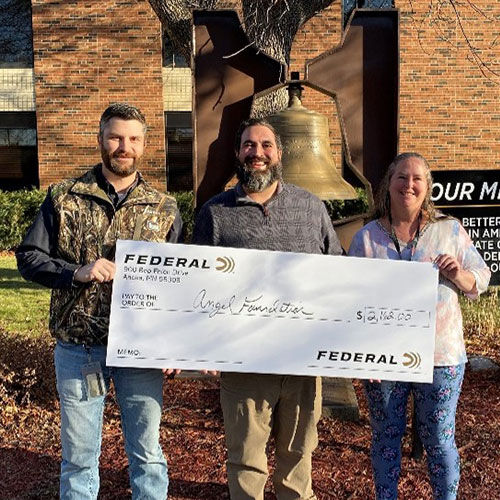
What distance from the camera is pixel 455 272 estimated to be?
2904 mm

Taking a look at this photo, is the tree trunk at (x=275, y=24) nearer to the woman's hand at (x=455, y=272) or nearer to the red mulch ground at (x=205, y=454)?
the red mulch ground at (x=205, y=454)

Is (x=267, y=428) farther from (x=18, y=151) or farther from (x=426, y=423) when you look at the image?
(x=18, y=151)

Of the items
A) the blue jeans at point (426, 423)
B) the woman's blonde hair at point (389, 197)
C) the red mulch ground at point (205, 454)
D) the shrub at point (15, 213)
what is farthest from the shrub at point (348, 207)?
the blue jeans at point (426, 423)

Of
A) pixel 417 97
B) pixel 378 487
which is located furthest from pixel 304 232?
pixel 417 97

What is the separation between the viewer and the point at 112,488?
381cm

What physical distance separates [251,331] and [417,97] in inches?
479

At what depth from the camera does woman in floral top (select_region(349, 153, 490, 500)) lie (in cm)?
297

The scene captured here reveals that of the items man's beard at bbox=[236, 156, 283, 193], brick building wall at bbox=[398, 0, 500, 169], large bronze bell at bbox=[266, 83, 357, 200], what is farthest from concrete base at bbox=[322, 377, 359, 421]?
brick building wall at bbox=[398, 0, 500, 169]

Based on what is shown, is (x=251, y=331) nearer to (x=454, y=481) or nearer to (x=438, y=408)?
(x=438, y=408)

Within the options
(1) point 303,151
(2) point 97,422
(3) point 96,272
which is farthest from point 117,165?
(1) point 303,151

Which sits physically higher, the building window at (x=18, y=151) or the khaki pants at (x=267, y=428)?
the building window at (x=18, y=151)

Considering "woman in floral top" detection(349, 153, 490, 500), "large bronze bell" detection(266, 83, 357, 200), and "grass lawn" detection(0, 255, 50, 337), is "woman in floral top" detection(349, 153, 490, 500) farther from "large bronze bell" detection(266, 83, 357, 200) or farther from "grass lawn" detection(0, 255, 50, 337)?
"grass lawn" detection(0, 255, 50, 337)

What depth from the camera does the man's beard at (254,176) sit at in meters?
2.96

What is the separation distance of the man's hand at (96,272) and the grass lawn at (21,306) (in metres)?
4.19
